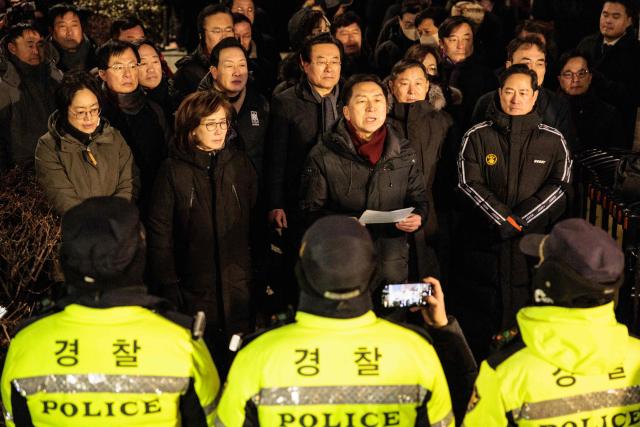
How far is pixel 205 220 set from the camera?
5121mm

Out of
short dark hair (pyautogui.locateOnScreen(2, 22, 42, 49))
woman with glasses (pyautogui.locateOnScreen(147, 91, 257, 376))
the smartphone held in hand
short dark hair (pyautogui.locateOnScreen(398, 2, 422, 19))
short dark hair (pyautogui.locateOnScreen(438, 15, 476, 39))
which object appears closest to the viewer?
the smartphone held in hand

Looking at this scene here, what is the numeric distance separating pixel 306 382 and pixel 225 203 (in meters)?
2.34

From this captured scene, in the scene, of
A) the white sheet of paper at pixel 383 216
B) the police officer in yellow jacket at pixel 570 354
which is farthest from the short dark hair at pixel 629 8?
the police officer in yellow jacket at pixel 570 354

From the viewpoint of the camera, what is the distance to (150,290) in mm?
5195

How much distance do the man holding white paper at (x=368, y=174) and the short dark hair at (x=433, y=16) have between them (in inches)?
135

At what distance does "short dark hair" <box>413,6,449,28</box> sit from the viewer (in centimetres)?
854

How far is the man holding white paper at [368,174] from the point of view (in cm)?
527

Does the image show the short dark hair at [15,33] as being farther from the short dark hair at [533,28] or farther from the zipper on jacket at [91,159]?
the short dark hair at [533,28]

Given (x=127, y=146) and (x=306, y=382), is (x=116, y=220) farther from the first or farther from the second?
(x=127, y=146)

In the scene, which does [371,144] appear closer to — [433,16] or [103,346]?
[103,346]

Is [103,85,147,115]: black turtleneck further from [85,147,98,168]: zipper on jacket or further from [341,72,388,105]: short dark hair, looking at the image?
[341,72,388,105]: short dark hair

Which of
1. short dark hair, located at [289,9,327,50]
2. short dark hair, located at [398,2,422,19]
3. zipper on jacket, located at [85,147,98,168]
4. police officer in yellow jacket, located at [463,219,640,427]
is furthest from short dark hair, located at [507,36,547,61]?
police officer in yellow jacket, located at [463,219,640,427]

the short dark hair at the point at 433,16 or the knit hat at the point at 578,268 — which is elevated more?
the short dark hair at the point at 433,16

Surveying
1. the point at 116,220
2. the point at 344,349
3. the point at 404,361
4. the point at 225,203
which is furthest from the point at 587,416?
the point at 225,203
